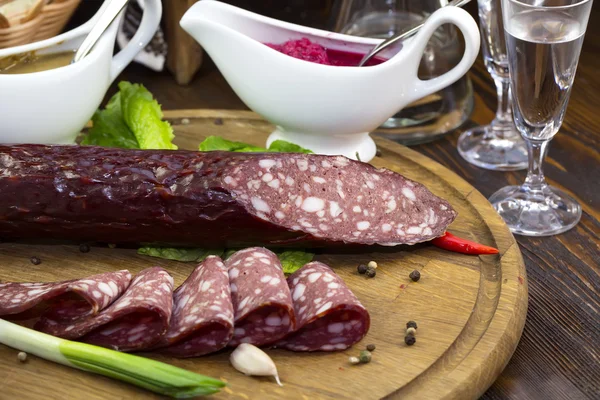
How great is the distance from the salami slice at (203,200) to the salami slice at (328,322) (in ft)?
0.84

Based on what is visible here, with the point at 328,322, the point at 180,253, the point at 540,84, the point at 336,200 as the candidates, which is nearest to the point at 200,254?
the point at 180,253

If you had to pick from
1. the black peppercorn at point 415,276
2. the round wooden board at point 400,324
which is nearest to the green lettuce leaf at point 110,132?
the round wooden board at point 400,324

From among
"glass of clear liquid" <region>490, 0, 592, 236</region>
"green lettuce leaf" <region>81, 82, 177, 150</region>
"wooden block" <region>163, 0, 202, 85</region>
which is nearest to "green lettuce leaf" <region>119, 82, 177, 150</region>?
"green lettuce leaf" <region>81, 82, 177, 150</region>

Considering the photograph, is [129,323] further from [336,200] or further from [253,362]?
[336,200]

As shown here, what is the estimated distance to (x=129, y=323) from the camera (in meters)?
1.78

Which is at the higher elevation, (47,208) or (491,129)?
(47,208)

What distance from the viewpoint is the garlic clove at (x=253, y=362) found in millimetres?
1715

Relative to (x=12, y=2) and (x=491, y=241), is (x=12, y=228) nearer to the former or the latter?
(x=12, y=2)

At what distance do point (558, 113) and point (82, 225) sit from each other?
119cm

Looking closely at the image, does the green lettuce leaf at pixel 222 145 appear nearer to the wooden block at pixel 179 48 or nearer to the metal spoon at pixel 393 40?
the metal spoon at pixel 393 40

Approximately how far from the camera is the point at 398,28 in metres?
2.81

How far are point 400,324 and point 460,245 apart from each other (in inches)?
12.7

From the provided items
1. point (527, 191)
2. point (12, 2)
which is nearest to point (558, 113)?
point (527, 191)

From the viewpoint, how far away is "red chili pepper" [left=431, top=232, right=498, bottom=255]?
2.12 metres
